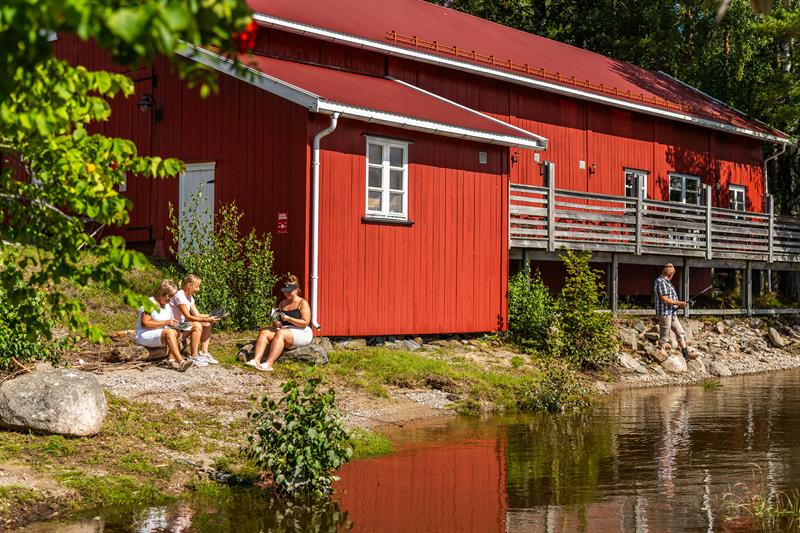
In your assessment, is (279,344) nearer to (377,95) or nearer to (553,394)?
(553,394)

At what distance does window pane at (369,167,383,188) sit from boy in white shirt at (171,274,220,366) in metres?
4.75

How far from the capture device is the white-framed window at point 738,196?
30.7m

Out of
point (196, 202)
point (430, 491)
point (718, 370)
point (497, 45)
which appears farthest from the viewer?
point (497, 45)

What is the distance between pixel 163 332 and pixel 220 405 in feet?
5.21

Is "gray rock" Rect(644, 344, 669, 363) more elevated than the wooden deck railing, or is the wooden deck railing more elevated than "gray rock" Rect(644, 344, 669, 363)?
the wooden deck railing

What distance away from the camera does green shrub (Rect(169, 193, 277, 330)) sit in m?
16.6

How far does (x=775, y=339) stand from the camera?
86.2 feet

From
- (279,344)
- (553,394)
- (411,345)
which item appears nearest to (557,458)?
(553,394)

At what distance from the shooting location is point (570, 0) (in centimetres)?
4091

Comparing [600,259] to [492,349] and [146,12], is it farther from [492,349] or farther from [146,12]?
[146,12]

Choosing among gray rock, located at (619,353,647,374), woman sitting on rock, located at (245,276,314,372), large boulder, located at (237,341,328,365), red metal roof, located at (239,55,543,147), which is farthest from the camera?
gray rock, located at (619,353,647,374)

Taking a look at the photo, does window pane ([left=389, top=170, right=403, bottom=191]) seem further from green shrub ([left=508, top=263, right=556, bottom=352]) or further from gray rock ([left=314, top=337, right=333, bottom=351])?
green shrub ([left=508, top=263, right=556, bottom=352])

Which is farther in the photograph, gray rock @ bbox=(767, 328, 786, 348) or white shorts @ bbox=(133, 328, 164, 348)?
gray rock @ bbox=(767, 328, 786, 348)

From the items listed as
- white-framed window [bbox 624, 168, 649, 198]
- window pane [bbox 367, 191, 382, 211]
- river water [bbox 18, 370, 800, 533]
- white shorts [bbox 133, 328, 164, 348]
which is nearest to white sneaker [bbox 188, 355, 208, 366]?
white shorts [bbox 133, 328, 164, 348]
